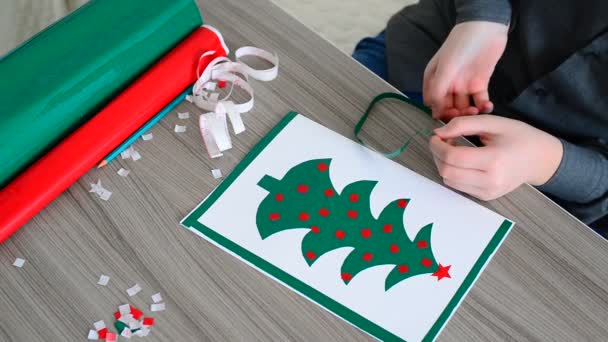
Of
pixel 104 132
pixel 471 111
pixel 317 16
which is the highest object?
pixel 104 132

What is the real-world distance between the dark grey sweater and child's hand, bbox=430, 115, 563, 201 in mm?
50

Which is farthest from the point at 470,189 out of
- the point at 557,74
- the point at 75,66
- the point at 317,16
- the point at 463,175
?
the point at 317,16

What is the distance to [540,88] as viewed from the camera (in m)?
0.81

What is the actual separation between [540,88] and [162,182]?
0.54 meters

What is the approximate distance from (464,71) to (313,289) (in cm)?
38

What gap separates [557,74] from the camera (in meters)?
0.79

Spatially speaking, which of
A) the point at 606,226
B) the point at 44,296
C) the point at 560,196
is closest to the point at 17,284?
the point at 44,296

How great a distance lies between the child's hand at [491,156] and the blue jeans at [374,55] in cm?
26

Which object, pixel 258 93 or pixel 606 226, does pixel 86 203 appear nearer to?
pixel 258 93

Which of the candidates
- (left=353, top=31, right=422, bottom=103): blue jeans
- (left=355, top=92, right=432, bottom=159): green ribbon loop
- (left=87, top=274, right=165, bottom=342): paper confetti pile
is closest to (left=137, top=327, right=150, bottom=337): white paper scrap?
(left=87, top=274, right=165, bottom=342): paper confetti pile

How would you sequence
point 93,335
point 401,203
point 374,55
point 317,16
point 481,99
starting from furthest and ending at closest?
1. point 317,16
2. point 374,55
3. point 481,99
4. point 401,203
5. point 93,335

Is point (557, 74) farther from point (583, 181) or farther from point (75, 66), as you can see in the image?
point (75, 66)

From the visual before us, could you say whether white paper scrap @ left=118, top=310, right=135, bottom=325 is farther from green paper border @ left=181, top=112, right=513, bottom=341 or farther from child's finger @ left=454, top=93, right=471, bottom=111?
child's finger @ left=454, top=93, right=471, bottom=111

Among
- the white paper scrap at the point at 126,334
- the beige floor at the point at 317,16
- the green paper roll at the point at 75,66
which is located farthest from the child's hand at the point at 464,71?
the beige floor at the point at 317,16
